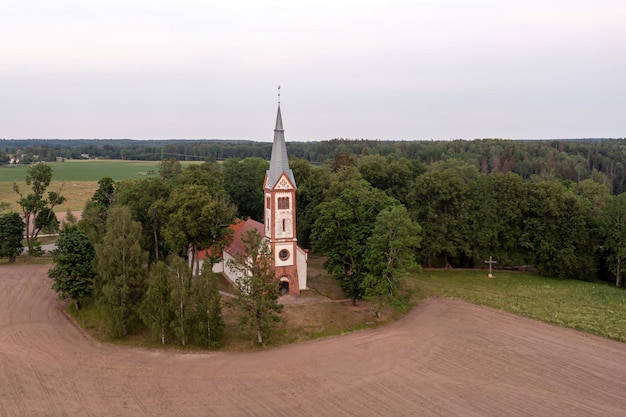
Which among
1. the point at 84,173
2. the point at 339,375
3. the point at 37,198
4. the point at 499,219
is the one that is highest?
the point at 84,173

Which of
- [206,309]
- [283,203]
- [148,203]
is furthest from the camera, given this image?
[148,203]

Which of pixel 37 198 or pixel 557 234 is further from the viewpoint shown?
pixel 37 198

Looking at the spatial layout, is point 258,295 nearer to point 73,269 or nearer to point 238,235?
point 73,269

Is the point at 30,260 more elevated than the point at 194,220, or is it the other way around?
the point at 194,220

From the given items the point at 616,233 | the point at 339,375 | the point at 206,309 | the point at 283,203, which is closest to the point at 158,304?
the point at 206,309

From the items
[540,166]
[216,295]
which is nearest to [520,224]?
[216,295]

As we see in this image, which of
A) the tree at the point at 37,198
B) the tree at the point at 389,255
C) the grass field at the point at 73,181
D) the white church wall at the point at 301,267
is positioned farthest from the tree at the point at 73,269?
the grass field at the point at 73,181

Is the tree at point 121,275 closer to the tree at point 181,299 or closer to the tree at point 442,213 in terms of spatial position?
the tree at point 181,299
